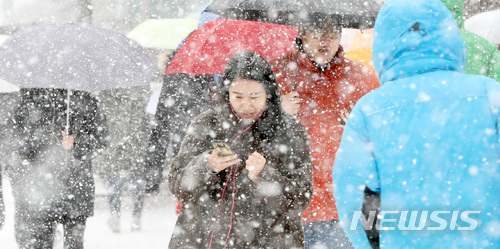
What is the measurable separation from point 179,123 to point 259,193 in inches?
146

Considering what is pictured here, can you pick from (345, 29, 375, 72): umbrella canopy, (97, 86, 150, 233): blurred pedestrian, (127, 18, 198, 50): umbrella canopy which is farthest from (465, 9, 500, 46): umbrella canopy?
(97, 86, 150, 233): blurred pedestrian

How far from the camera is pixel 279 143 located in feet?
12.0

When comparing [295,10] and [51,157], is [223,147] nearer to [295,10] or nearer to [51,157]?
[295,10]

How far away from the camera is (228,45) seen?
4840mm

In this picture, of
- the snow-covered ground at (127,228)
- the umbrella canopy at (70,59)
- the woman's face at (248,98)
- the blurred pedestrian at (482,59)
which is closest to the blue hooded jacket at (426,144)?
the woman's face at (248,98)

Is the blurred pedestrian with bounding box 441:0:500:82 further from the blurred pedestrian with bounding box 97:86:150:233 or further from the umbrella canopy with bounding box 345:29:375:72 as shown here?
the blurred pedestrian with bounding box 97:86:150:233

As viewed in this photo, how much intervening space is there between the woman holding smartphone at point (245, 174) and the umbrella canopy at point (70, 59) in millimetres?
1868

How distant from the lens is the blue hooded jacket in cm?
229

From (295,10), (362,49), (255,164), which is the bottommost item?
(362,49)

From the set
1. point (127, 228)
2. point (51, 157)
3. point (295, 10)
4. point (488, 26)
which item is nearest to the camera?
point (295, 10)

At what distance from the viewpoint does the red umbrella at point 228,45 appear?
4.78 m

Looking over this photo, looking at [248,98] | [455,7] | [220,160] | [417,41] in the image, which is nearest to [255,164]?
[220,160]

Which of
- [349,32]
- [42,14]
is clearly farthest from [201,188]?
[42,14]

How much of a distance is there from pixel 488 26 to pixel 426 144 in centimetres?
419
